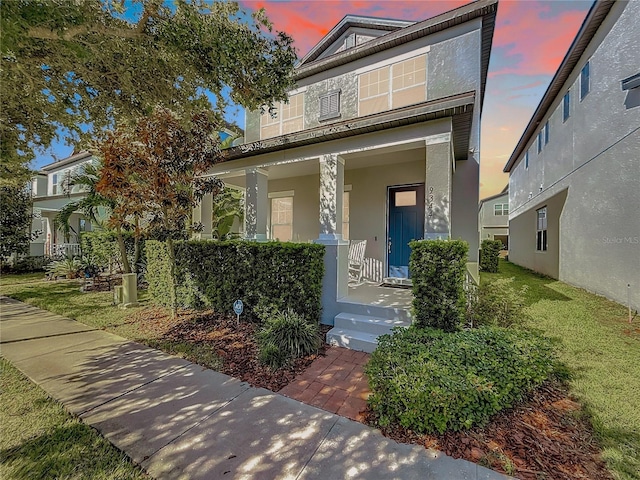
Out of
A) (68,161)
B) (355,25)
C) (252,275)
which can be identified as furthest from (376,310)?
(68,161)

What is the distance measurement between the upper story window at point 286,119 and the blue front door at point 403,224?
4.09 meters

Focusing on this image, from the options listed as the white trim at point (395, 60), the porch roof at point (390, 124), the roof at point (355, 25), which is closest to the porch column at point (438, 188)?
the porch roof at point (390, 124)

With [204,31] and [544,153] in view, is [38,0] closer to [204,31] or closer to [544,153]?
[204,31]

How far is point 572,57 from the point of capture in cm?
962

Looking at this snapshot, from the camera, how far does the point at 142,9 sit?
404cm

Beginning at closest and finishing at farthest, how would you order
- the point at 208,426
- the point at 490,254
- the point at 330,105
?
the point at 208,426 → the point at 330,105 → the point at 490,254

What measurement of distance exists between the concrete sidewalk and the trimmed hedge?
1861 mm

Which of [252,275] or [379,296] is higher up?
[252,275]

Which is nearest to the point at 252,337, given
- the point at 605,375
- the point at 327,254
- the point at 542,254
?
the point at 327,254

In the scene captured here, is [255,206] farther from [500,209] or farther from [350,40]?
[500,209]

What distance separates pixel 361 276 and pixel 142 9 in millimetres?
7205

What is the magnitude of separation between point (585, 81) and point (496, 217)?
23.0 metres

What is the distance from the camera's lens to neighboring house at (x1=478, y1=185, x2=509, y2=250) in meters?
28.9

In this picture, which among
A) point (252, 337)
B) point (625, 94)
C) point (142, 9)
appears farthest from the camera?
point (625, 94)
